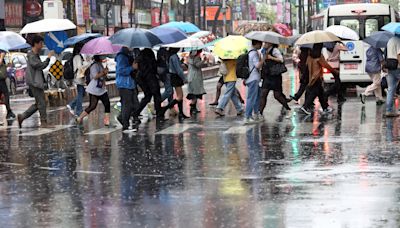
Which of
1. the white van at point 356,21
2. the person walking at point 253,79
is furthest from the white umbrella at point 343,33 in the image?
the person walking at point 253,79

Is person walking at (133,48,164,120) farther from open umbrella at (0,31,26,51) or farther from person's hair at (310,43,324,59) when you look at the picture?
person's hair at (310,43,324,59)

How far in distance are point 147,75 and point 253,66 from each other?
2225 mm

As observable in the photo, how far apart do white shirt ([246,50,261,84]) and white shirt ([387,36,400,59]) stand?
2433 millimetres

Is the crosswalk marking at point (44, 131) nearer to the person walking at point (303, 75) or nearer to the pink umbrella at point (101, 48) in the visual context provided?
the pink umbrella at point (101, 48)

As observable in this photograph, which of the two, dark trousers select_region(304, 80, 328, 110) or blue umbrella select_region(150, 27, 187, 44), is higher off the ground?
blue umbrella select_region(150, 27, 187, 44)

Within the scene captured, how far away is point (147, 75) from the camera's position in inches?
693

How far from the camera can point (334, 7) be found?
1037 inches

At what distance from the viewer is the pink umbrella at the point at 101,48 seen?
16.3 m

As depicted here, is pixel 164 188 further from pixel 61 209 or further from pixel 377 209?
pixel 377 209

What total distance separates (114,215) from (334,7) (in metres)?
19.2

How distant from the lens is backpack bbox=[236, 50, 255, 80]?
16.7 m

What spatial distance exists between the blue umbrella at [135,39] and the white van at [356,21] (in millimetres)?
9914

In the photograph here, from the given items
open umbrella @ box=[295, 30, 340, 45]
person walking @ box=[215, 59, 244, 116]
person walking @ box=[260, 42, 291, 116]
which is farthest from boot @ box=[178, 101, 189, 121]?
open umbrella @ box=[295, 30, 340, 45]

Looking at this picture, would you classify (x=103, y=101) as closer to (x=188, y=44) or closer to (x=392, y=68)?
(x=188, y=44)
